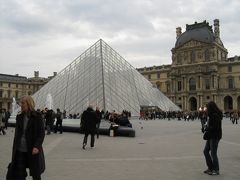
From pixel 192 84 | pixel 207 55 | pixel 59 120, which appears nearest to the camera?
pixel 59 120

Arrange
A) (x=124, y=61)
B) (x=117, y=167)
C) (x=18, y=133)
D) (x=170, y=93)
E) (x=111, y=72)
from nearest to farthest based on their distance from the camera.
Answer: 1. (x=18, y=133)
2. (x=117, y=167)
3. (x=111, y=72)
4. (x=124, y=61)
5. (x=170, y=93)

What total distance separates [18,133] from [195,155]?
561 centimetres

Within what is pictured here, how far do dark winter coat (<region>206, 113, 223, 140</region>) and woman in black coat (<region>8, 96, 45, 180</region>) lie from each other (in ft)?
11.1

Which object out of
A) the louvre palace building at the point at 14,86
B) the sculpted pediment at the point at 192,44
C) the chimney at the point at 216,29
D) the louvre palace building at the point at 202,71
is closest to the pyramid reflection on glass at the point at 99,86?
the louvre palace building at the point at 202,71

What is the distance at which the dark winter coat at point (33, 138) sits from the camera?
4.52 meters

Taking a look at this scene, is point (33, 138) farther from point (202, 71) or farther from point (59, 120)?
point (202, 71)

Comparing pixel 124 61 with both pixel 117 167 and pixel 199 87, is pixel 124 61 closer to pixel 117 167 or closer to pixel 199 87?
pixel 117 167

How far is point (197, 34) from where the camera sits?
243 ft

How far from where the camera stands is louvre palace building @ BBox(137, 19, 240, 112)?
230ft

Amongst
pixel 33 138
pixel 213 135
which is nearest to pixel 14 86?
pixel 213 135

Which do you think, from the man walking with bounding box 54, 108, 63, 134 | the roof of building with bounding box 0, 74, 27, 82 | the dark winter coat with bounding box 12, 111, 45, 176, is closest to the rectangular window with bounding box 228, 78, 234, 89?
the roof of building with bounding box 0, 74, 27, 82

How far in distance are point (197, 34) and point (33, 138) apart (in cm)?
7256

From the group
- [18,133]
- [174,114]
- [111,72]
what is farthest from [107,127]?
[174,114]

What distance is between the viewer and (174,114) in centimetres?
4188
